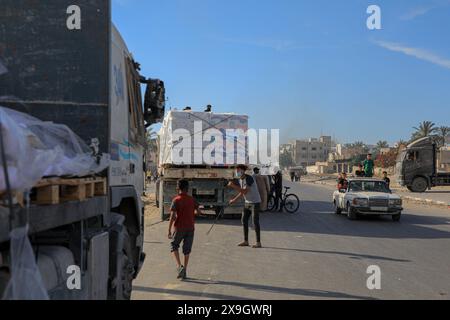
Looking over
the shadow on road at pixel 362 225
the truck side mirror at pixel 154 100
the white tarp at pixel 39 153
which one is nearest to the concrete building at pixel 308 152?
the shadow on road at pixel 362 225

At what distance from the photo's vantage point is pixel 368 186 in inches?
715

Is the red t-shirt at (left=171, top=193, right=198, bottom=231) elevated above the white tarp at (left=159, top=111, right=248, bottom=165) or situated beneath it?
situated beneath

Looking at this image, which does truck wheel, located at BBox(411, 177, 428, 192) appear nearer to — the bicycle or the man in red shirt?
the bicycle

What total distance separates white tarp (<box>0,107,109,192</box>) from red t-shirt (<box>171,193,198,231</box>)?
361 cm

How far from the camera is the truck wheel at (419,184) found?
37.5 m

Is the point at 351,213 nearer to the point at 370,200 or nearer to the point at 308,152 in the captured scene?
the point at 370,200

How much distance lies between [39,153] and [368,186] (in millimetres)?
16395

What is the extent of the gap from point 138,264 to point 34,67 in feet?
9.17

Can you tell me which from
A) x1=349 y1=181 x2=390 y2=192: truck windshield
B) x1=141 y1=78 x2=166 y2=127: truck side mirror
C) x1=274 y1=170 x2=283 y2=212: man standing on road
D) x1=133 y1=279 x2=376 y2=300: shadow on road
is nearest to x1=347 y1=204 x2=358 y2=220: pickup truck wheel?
x1=349 y1=181 x2=390 y2=192: truck windshield

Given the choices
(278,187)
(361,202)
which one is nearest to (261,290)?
(361,202)

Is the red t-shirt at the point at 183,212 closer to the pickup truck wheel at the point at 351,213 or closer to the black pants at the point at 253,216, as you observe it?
the black pants at the point at 253,216

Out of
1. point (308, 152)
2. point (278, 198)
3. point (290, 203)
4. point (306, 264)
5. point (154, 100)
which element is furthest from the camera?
point (308, 152)

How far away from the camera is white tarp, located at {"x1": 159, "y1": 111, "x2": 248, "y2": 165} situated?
1611 centimetres

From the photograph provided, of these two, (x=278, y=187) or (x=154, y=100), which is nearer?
(x=154, y=100)
